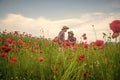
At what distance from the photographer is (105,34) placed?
3.91 metres

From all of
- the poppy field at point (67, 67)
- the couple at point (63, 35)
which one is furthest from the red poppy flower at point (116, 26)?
the couple at point (63, 35)

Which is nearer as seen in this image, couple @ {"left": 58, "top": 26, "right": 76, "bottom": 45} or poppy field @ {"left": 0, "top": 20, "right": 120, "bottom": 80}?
poppy field @ {"left": 0, "top": 20, "right": 120, "bottom": 80}

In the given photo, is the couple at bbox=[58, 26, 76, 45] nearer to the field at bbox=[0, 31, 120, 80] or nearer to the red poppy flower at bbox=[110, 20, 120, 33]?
the field at bbox=[0, 31, 120, 80]

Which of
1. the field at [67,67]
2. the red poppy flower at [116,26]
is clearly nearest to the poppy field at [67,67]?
the field at [67,67]

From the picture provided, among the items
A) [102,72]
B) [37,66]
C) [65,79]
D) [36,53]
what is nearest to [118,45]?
[102,72]

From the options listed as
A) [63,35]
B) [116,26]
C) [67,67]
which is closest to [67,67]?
[67,67]

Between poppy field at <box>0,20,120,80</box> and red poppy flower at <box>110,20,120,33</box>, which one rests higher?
red poppy flower at <box>110,20,120,33</box>

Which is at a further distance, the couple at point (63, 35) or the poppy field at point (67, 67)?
the couple at point (63, 35)

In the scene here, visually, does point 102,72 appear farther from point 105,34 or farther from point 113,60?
point 105,34

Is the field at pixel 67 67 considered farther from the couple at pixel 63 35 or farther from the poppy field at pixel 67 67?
the couple at pixel 63 35

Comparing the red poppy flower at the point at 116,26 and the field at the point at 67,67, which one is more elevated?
the red poppy flower at the point at 116,26

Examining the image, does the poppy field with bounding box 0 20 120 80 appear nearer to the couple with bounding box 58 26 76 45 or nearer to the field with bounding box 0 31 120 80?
the field with bounding box 0 31 120 80

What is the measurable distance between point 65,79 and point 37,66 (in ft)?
2.72

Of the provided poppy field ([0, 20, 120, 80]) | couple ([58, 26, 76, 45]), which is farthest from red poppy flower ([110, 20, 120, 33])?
couple ([58, 26, 76, 45])
